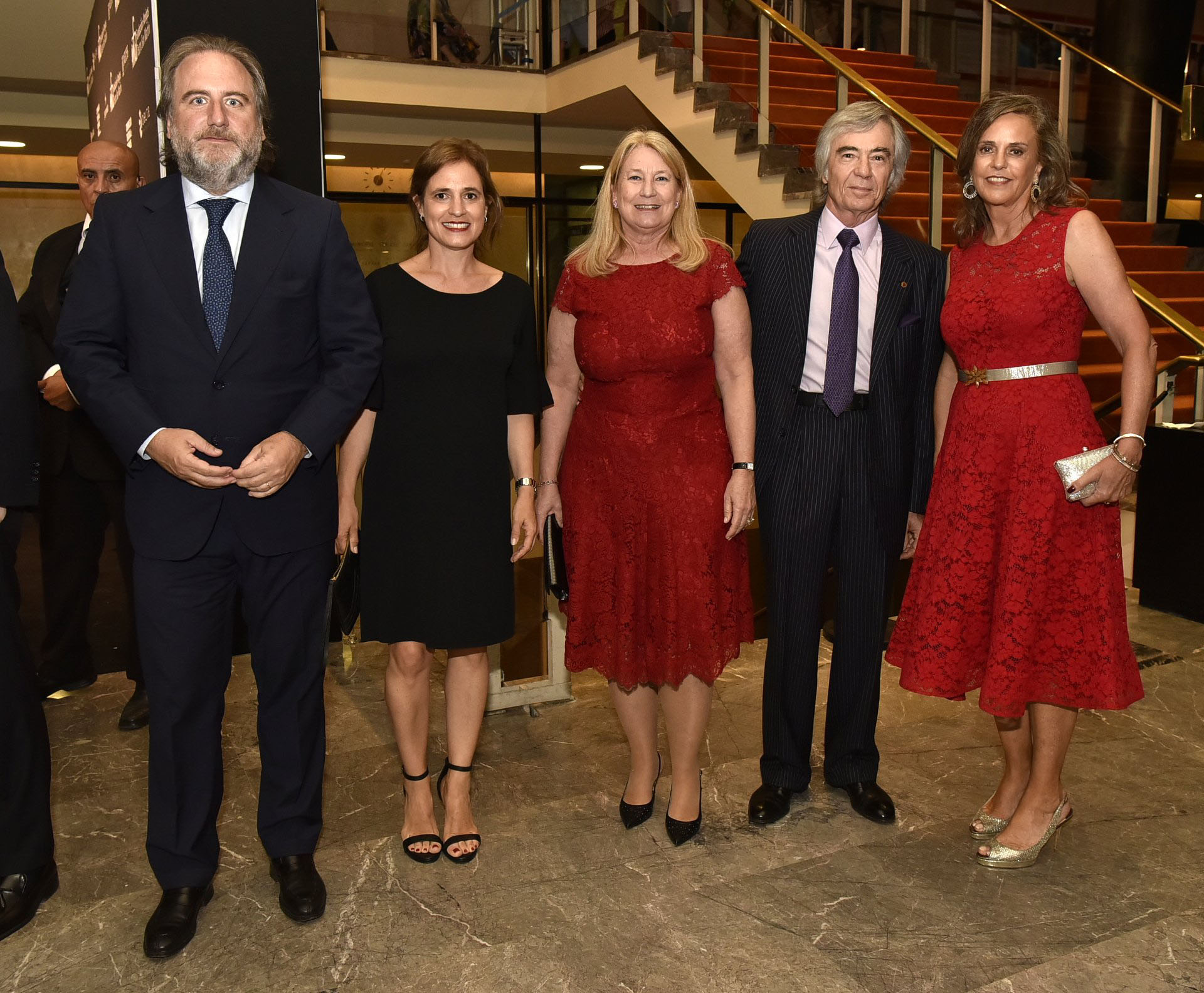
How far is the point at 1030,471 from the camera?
2539mm

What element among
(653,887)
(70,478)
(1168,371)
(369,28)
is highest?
(369,28)

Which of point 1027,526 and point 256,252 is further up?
point 256,252

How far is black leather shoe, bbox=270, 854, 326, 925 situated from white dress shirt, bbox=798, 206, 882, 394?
1633mm

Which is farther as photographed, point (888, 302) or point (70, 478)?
point (70, 478)

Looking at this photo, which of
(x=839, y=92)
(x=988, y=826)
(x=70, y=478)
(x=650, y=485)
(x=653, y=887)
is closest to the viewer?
(x=653, y=887)

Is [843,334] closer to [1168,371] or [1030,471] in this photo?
[1030,471]

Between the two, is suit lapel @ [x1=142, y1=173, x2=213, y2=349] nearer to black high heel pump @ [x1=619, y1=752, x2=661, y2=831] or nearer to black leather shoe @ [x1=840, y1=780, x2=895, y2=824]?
black high heel pump @ [x1=619, y1=752, x2=661, y2=831]

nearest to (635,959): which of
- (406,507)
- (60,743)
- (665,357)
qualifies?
(406,507)

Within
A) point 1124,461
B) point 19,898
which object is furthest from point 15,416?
point 1124,461

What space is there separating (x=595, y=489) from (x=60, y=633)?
7.20ft

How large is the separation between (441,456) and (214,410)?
546mm

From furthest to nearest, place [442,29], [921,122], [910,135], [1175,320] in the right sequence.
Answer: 1. [442,29]
2. [921,122]
3. [910,135]
4. [1175,320]

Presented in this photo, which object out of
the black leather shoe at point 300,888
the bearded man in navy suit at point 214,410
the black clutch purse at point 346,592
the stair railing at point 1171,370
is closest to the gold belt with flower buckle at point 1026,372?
the bearded man in navy suit at point 214,410

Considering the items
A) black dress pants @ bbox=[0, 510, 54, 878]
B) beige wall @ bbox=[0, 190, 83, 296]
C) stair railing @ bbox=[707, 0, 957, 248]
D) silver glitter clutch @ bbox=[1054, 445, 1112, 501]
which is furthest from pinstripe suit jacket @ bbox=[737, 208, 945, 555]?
beige wall @ bbox=[0, 190, 83, 296]
